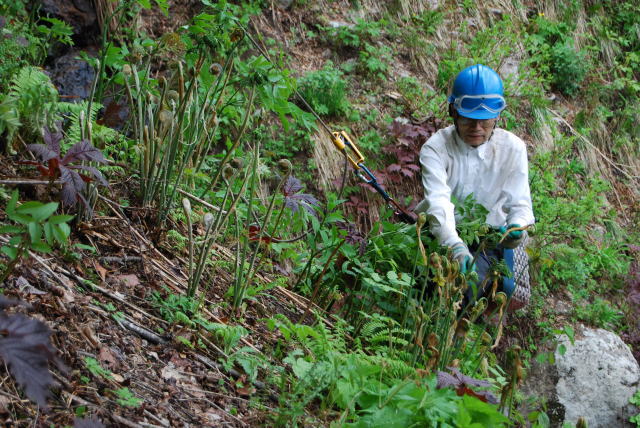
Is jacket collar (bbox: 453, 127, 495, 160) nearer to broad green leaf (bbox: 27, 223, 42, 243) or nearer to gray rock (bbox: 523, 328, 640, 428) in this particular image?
gray rock (bbox: 523, 328, 640, 428)

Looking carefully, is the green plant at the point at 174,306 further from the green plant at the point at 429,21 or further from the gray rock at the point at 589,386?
the green plant at the point at 429,21

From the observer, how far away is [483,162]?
419 cm

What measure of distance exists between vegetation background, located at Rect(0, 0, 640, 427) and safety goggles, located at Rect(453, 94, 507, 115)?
65 centimetres

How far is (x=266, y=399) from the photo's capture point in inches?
84.4

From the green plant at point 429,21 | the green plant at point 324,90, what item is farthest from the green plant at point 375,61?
the green plant at point 429,21

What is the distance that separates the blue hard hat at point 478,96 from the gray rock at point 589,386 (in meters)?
2.02

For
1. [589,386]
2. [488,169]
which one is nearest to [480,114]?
[488,169]

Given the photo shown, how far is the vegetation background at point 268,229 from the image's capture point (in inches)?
74.2

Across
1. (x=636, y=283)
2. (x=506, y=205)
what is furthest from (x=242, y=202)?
(x=636, y=283)

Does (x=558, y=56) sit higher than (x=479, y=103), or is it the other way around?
(x=558, y=56)

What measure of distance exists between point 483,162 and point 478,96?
1.51ft

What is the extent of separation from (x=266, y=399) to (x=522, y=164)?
2.74 metres

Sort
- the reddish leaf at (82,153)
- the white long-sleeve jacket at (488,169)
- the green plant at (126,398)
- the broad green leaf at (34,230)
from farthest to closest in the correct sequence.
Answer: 1. the white long-sleeve jacket at (488,169)
2. the reddish leaf at (82,153)
3. the green plant at (126,398)
4. the broad green leaf at (34,230)

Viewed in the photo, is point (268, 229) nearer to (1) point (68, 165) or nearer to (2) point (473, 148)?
(1) point (68, 165)
